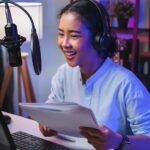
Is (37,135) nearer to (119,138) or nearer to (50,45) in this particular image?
(119,138)

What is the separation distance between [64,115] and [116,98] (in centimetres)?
34

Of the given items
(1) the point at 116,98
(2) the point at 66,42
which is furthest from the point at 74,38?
(1) the point at 116,98

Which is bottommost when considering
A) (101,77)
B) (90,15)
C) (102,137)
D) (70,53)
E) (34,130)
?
(34,130)

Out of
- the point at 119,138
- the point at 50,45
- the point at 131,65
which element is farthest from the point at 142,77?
the point at 119,138

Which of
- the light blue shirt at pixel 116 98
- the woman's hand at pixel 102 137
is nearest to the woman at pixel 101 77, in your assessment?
the light blue shirt at pixel 116 98

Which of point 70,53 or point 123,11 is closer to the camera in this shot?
point 70,53

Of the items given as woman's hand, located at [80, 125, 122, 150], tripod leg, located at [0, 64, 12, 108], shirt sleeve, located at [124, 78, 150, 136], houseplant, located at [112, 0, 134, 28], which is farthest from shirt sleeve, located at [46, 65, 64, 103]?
houseplant, located at [112, 0, 134, 28]

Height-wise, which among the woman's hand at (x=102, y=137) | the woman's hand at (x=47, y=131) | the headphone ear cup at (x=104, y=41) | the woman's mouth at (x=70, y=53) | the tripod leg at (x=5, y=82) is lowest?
the tripod leg at (x=5, y=82)

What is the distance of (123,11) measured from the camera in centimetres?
348

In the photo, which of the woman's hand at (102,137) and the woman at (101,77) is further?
the woman at (101,77)

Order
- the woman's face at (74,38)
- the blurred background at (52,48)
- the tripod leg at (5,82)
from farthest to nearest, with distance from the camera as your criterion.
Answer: the blurred background at (52,48)
the tripod leg at (5,82)
the woman's face at (74,38)

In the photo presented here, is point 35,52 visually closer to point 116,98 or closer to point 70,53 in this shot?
point 70,53

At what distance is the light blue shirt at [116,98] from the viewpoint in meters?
1.26

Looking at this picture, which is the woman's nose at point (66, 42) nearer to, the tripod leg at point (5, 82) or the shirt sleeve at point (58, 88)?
the shirt sleeve at point (58, 88)
